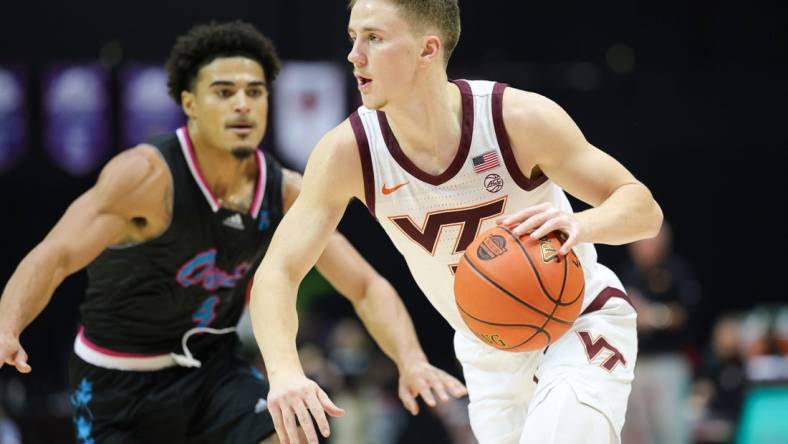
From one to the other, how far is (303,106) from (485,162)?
6649 millimetres

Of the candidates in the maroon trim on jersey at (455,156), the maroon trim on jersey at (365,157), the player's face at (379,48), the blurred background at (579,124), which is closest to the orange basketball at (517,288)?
the maroon trim on jersey at (455,156)

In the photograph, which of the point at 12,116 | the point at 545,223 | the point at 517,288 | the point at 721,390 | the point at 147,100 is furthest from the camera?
the point at 147,100

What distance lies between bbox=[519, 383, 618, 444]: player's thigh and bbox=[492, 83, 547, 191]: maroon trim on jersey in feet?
2.65

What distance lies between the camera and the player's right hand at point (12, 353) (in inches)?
174

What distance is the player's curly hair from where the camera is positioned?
18.8 feet

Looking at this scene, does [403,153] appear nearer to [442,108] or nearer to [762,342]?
[442,108]

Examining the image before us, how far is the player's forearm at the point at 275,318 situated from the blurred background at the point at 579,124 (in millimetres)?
5328

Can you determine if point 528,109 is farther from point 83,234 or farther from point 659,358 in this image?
point 659,358

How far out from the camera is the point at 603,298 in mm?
4426

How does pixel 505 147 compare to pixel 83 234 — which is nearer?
pixel 505 147

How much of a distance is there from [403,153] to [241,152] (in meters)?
1.27

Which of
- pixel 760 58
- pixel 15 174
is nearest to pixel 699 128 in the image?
pixel 760 58

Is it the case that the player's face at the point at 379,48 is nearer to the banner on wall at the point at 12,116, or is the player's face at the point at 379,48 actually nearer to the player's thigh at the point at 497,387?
the player's thigh at the point at 497,387

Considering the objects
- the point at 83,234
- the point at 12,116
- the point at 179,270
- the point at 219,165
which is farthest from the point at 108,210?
the point at 12,116
